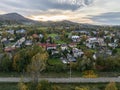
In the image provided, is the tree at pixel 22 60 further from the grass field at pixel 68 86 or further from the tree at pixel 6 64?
the grass field at pixel 68 86

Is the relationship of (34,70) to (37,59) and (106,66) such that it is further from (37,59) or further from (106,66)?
(106,66)

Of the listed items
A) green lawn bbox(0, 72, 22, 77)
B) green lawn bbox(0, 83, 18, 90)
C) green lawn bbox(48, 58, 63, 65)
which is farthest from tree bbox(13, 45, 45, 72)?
green lawn bbox(0, 83, 18, 90)

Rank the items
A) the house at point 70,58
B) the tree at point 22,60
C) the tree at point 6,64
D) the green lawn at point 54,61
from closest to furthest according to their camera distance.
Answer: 1. the tree at point 22,60
2. the tree at point 6,64
3. the green lawn at point 54,61
4. the house at point 70,58

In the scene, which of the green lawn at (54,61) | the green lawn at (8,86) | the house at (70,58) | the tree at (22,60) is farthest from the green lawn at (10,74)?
the house at (70,58)

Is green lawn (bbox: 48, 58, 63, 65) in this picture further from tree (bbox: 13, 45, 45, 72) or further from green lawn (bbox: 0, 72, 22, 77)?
green lawn (bbox: 0, 72, 22, 77)

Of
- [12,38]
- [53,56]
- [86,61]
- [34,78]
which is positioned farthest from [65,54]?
[12,38]

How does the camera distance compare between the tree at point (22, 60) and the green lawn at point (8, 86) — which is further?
the tree at point (22, 60)

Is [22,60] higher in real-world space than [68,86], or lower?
higher

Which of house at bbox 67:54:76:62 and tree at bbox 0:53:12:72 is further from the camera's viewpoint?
house at bbox 67:54:76:62

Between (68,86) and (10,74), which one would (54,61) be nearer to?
(10,74)

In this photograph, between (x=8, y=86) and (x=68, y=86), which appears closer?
(x=8, y=86)

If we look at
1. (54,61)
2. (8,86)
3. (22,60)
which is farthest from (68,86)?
(54,61)
